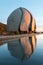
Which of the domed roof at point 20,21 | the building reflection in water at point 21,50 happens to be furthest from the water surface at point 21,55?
the domed roof at point 20,21

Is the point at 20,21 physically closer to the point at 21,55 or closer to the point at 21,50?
the point at 21,50

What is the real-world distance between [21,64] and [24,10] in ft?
180

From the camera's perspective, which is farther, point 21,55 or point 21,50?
point 21,50

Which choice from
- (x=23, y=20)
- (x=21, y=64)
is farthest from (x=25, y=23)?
(x=21, y=64)

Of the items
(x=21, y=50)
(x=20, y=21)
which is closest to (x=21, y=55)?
(x=21, y=50)

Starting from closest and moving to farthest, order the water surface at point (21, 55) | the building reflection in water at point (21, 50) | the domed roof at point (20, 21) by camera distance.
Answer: the water surface at point (21, 55) → the building reflection in water at point (21, 50) → the domed roof at point (20, 21)

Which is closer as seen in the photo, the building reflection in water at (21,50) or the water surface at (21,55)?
the water surface at (21,55)

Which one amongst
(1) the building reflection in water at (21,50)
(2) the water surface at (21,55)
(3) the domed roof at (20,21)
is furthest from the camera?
(3) the domed roof at (20,21)

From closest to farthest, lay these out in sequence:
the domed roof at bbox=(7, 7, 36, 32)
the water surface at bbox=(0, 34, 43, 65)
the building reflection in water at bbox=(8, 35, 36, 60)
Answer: the water surface at bbox=(0, 34, 43, 65) < the building reflection in water at bbox=(8, 35, 36, 60) < the domed roof at bbox=(7, 7, 36, 32)

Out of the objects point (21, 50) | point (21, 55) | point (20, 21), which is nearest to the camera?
point (21, 55)

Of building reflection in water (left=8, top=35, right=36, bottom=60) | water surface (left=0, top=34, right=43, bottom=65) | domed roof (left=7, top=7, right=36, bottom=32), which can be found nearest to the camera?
water surface (left=0, top=34, right=43, bottom=65)

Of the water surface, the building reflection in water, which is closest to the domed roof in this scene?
the building reflection in water

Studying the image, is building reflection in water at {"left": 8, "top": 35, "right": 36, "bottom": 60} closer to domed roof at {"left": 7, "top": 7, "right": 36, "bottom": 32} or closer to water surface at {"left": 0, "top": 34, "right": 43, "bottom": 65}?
water surface at {"left": 0, "top": 34, "right": 43, "bottom": 65}

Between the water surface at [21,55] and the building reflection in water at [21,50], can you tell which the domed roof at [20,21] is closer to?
the building reflection in water at [21,50]
